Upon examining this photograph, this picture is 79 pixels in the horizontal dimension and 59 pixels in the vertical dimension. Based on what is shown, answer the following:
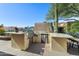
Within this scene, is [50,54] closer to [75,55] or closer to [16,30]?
[75,55]

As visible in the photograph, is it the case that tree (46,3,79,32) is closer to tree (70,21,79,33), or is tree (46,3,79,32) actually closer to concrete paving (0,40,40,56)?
tree (70,21,79,33)

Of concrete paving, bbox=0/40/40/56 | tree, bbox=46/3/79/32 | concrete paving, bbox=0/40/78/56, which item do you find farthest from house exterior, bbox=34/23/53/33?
concrete paving, bbox=0/40/40/56

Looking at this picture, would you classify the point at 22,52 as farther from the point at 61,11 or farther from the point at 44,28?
the point at 61,11

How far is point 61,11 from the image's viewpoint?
4445mm

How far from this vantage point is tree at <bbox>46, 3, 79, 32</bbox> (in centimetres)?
441

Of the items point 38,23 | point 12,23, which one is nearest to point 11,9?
point 12,23

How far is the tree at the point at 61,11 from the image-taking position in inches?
174

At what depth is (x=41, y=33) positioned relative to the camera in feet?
14.8

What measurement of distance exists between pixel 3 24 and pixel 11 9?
11.4 inches

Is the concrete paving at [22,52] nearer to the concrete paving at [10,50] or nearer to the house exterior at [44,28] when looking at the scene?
the concrete paving at [10,50]

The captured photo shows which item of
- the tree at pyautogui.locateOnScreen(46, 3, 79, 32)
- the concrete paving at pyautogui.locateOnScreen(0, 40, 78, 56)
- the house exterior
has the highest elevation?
the tree at pyautogui.locateOnScreen(46, 3, 79, 32)

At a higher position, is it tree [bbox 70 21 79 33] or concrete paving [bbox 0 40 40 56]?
tree [bbox 70 21 79 33]

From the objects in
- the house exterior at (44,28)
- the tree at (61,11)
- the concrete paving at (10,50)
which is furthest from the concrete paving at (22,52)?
the tree at (61,11)

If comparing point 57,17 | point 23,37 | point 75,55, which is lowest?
point 75,55
